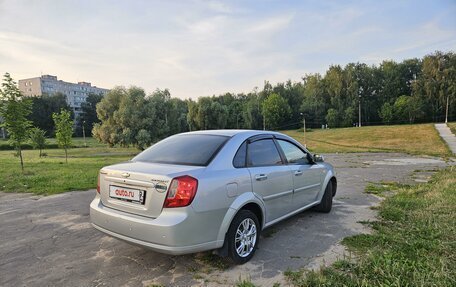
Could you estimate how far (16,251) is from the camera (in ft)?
12.7

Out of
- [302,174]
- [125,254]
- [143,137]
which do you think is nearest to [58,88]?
[143,137]

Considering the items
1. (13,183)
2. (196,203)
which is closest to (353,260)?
(196,203)

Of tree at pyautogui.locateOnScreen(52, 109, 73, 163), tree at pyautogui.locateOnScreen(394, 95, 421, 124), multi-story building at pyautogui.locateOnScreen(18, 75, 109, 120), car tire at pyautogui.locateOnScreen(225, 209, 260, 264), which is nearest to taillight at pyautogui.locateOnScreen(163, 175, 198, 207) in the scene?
car tire at pyautogui.locateOnScreen(225, 209, 260, 264)

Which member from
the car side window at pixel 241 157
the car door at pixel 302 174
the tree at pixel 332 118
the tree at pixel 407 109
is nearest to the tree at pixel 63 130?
the car door at pixel 302 174

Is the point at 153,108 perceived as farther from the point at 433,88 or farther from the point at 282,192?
the point at 433,88

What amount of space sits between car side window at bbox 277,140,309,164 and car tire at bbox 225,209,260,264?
1.29 meters

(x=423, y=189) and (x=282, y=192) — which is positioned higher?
(x=282, y=192)

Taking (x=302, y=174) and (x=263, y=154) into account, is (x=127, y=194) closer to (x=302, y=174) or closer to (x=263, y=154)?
(x=263, y=154)

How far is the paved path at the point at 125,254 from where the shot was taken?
313cm

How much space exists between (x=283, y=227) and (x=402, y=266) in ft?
6.24

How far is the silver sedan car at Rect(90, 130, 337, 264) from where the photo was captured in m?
2.95

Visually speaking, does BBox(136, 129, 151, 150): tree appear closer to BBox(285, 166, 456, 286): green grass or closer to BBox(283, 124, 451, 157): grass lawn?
BBox(283, 124, 451, 157): grass lawn

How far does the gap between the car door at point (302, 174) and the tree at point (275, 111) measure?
59.9 metres

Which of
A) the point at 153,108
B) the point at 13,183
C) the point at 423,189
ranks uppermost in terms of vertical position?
the point at 153,108
